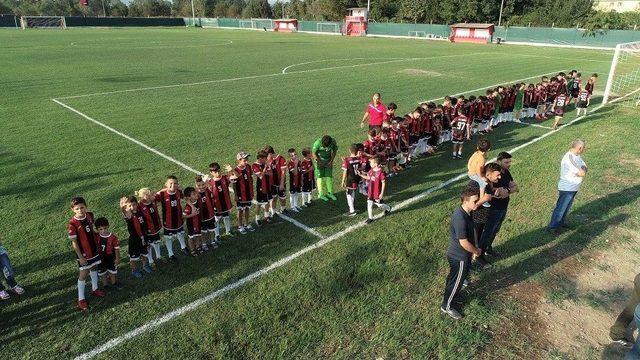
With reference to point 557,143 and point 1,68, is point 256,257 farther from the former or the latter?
point 1,68

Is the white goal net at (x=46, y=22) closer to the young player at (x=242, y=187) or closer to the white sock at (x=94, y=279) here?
the young player at (x=242, y=187)

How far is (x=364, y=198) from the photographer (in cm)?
945

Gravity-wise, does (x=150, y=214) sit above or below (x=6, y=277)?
above

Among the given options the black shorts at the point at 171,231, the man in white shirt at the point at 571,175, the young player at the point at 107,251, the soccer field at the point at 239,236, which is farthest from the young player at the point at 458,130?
the young player at the point at 107,251

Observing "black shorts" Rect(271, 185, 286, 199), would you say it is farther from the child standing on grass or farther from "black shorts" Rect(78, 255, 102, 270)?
the child standing on grass

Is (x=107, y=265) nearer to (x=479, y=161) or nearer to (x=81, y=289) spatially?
(x=81, y=289)

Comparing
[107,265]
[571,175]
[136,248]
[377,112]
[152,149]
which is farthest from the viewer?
[152,149]

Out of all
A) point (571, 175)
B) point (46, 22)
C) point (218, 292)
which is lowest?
point (218, 292)

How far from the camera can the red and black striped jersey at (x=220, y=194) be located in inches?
290

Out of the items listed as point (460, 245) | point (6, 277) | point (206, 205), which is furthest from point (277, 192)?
point (6, 277)

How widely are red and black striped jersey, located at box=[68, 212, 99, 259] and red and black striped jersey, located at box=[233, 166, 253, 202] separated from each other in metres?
2.58

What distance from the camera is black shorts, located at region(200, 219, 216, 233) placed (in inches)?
281

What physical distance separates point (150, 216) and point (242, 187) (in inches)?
71.4

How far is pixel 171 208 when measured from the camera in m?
6.79
